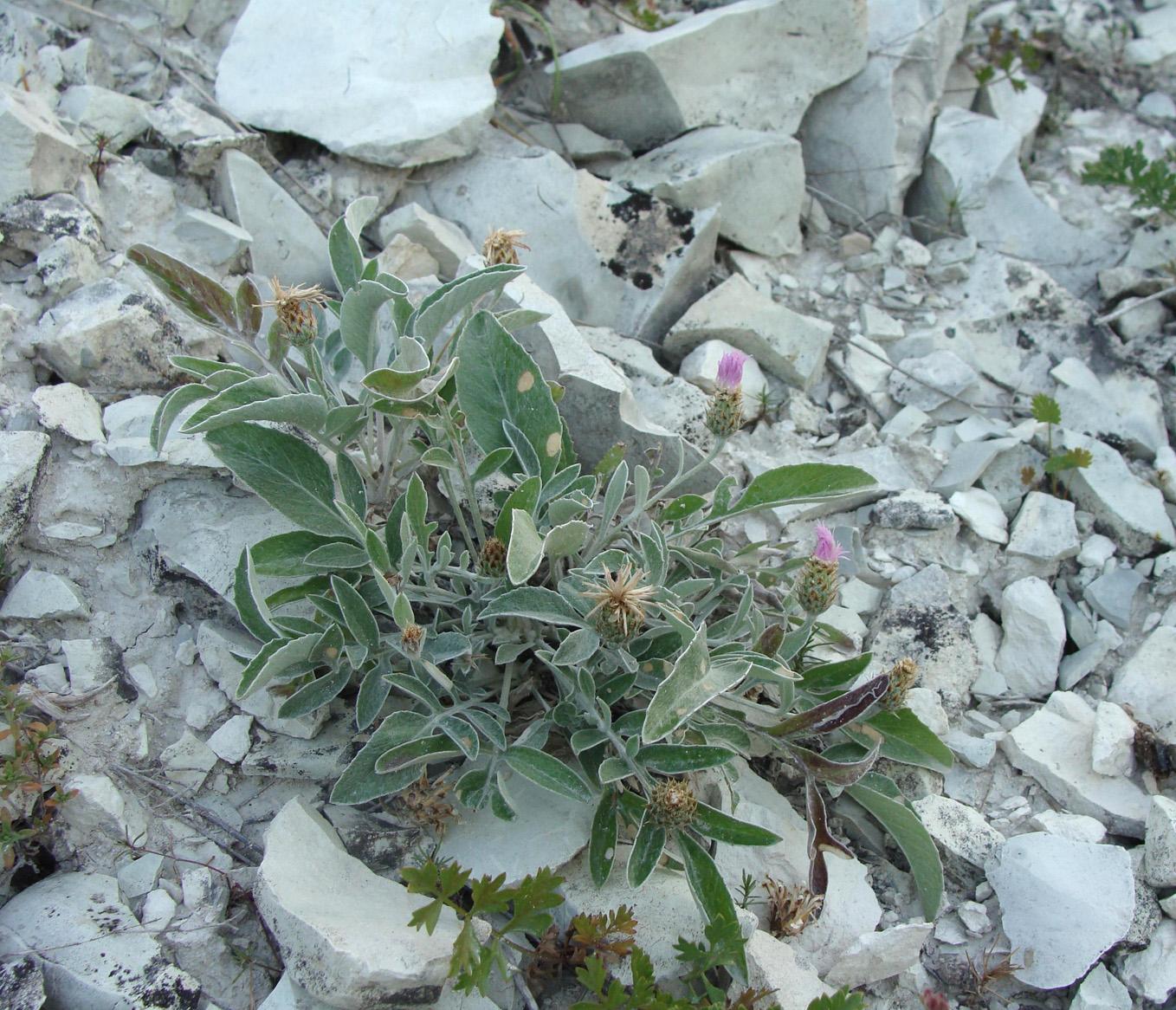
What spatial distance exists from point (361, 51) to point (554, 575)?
2147 mm

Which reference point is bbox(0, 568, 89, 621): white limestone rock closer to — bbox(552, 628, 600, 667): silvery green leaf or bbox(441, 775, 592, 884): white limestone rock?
bbox(441, 775, 592, 884): white limestone rock

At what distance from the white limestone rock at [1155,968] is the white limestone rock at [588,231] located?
6.58ft

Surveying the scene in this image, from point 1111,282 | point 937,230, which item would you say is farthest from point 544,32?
point 1111,282

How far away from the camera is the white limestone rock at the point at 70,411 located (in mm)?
2553

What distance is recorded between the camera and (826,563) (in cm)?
230

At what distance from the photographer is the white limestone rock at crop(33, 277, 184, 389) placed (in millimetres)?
2676

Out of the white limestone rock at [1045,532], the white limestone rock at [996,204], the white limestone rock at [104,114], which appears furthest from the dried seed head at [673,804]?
the white limestone rock at [996,204]

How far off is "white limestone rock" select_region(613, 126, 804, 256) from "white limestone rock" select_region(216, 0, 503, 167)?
0.66 meters

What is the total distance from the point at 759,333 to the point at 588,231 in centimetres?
70

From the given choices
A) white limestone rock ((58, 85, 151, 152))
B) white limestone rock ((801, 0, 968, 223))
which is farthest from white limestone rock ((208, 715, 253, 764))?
white limestone rock ((801, 0, 968, 223))

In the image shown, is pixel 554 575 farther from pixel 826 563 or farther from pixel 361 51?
pixel 361 51

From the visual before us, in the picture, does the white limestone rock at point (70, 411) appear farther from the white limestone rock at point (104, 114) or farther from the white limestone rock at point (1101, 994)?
the white limestone rock at point (1101, 994)

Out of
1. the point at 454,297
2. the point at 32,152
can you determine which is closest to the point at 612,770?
the point at 454,297

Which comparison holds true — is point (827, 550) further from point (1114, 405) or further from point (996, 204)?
point (996, 204)
